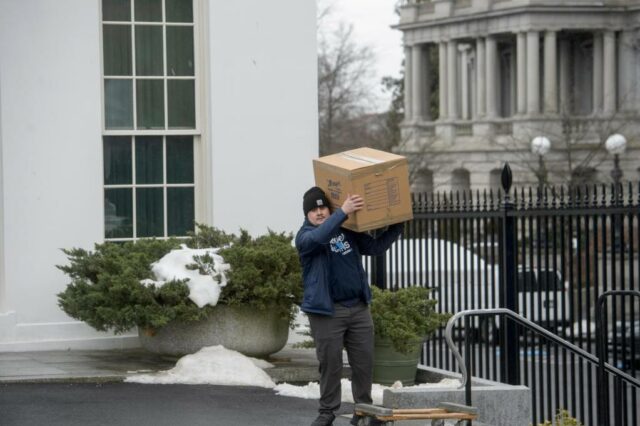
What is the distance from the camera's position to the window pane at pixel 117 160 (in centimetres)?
A: 1583

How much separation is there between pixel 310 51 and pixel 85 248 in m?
3.37

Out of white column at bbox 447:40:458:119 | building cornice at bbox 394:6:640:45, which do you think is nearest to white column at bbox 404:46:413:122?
white column at bbox 447:40:458:119

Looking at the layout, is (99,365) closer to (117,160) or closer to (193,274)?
(193,274)

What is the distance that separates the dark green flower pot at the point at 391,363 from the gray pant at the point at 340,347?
2.63m

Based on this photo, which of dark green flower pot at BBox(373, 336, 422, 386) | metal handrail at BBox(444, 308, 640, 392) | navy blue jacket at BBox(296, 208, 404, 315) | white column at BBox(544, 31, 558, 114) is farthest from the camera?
white column at BBox(544, 31, 558, 114)

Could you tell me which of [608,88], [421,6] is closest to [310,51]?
[608,88]

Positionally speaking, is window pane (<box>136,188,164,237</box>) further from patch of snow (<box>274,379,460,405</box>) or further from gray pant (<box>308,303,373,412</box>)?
gray pant (<box>308,303,373,412</box>)

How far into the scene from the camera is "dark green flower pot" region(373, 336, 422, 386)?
554 inches

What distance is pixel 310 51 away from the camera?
16.2 m

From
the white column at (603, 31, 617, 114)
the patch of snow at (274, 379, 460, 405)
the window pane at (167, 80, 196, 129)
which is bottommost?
the patch of snow at (274, 379, 460, 405)

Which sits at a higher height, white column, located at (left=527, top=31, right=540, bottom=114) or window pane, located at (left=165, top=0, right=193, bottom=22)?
white column, located at (left=527, top=31, right=540, bottom=114)

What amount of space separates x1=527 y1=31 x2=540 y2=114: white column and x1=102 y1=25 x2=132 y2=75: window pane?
7022 cm

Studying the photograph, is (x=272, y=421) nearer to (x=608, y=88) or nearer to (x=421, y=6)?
(x=608, y=88)

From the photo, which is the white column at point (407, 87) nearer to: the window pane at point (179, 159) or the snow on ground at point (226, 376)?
the window pane at point (179, 159)
